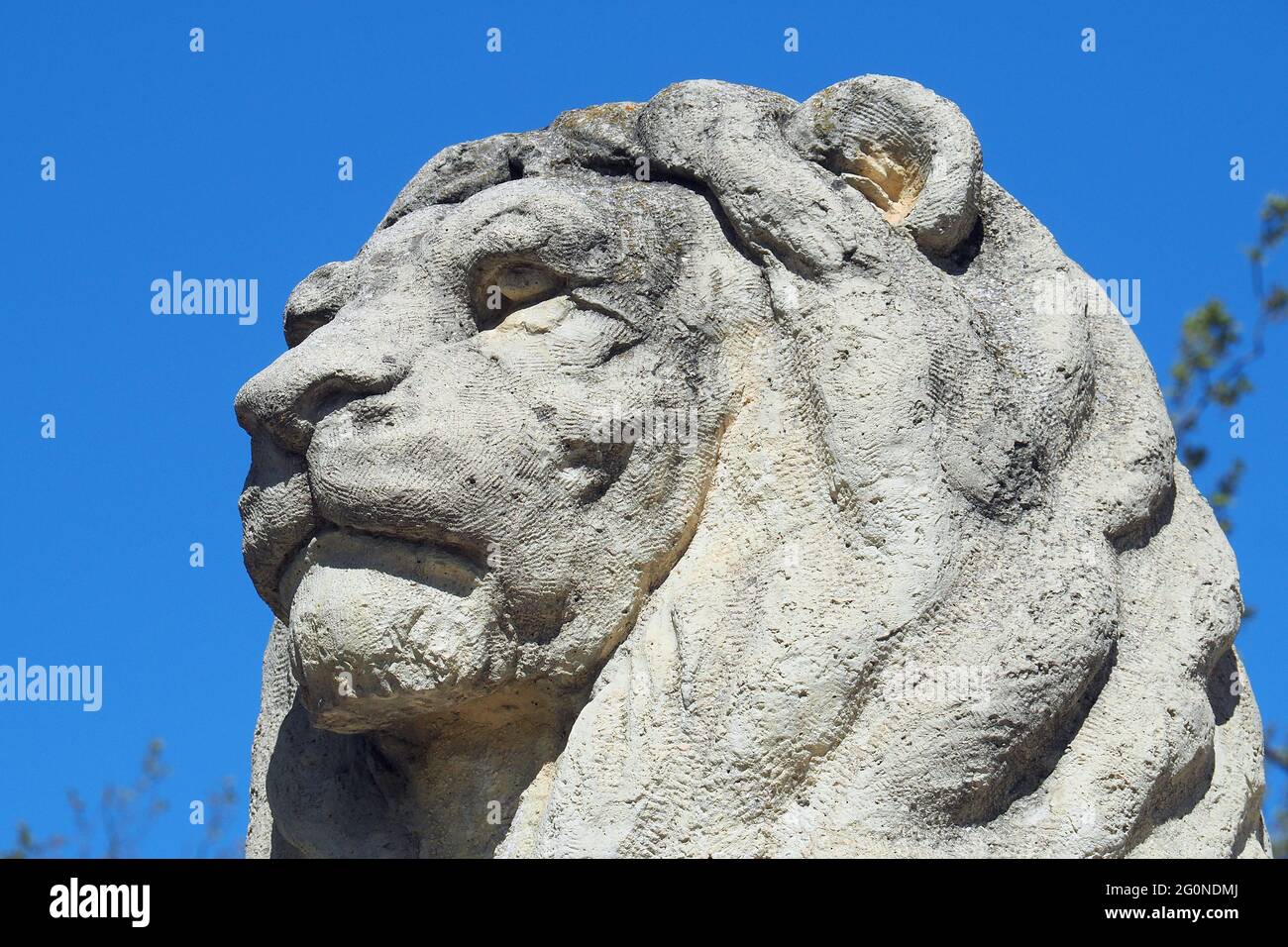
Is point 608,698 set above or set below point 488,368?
below

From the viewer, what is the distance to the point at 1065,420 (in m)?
4.94

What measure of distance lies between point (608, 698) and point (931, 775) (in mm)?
744

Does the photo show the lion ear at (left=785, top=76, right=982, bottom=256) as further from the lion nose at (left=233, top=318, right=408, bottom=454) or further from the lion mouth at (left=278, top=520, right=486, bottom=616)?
the lion mouth at (left=278, top=520, right=486, bottom=616)

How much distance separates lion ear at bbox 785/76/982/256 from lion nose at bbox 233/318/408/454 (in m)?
1.12

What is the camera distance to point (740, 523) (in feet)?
15.9

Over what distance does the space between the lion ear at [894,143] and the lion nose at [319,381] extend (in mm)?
1123

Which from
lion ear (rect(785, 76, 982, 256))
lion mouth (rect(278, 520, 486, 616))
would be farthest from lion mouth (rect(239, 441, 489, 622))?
lion ear (rect(785, 76, 982, 256))

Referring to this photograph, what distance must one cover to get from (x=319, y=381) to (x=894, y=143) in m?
1.44

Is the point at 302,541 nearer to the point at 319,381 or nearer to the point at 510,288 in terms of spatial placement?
the point at 319,381

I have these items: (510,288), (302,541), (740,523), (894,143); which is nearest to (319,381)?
(302,541)

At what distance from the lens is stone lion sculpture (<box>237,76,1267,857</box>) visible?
179 inches
